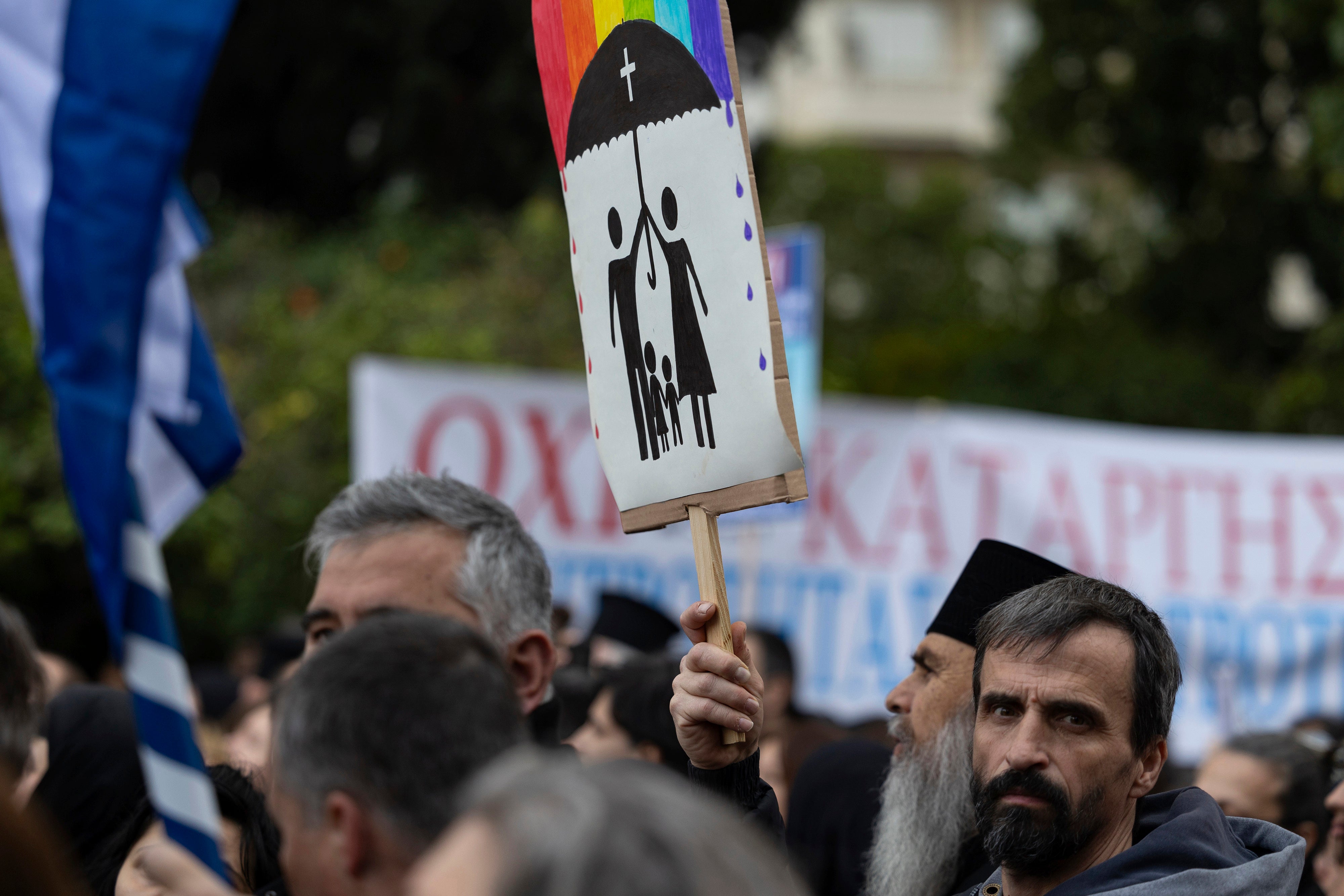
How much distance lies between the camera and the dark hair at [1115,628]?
2.41 metres

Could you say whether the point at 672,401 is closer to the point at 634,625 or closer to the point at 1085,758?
the point at 1085,758

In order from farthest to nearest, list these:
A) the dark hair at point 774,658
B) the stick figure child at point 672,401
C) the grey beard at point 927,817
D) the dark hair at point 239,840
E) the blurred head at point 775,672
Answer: the dark hair at point 774,658 < the blurred head at point 775,672 < the grey beard at point 927,817 < the dark hair at point 239,840 < the stick figure child at point 672,401

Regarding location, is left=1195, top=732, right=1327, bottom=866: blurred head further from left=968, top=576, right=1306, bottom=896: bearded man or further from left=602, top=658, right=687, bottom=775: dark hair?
left=968, top=576, right=1306, bottom=896: bearded man

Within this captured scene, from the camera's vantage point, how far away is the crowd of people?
1237mm

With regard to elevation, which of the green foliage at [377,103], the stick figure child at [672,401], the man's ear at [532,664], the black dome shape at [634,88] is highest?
the green foliage at [377,103]

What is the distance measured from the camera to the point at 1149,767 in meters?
2.43

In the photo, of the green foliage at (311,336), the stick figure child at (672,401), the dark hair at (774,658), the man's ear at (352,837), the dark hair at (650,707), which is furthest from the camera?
the green foliage at (311,336)

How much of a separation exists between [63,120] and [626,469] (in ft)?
3.40

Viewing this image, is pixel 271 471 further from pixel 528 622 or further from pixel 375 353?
pixel 528 622

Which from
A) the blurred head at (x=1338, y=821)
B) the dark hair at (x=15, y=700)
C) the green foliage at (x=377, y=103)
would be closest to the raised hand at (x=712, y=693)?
the dark hair at (x=15, y=700)

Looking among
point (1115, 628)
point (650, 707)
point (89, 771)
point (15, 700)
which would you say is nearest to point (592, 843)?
point (1115, 628)

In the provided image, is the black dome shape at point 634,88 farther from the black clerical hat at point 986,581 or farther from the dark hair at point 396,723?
the black clerical hat at point 986,581

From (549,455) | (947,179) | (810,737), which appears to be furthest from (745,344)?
(947,179)

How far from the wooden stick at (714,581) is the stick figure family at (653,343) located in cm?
12
